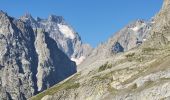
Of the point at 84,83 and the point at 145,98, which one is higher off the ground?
the point at 84,83

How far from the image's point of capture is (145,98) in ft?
455

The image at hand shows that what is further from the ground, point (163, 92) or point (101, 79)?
point (101, 79)

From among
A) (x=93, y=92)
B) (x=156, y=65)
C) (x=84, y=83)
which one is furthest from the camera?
(x=84, y=83)

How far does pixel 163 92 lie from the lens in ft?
441

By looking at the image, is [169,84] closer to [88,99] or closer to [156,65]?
[156,65]

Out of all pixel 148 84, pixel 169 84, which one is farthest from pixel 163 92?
pixel 148 84

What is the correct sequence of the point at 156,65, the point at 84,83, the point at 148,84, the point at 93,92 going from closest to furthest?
the point at 148,84, the point at 156,65, the point at 93,92, the point at 84,83

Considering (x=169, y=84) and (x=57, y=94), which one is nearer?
(x=169, y=84)

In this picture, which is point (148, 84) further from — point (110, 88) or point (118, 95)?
point (110, 88)

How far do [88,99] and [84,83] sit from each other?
17711 millimetres

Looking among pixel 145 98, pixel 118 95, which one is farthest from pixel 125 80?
pixel 145 98

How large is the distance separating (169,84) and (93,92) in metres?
47.1

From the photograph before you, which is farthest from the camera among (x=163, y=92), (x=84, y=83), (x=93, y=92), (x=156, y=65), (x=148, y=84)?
(x=84, y=83)

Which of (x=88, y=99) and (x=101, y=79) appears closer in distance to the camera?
(x=88, y=99)
